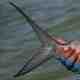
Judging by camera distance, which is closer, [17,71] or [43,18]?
[17,71]

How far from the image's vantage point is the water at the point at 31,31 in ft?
8.77

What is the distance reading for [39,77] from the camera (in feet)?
8.64

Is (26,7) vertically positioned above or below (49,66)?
above

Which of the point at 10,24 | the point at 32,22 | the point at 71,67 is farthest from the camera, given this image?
the point at 10,24

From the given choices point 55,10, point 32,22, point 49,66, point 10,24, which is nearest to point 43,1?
point 55,10

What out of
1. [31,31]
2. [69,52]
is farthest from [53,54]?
[31,31]

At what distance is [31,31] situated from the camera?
2990 millimetres

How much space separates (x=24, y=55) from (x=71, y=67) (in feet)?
1.47

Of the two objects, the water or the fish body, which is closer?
the fish body

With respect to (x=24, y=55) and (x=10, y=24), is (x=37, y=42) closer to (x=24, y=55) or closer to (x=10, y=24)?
(x=24, y=55)

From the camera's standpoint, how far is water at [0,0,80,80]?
8.77ft

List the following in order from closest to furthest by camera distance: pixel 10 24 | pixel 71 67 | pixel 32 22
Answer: pixel 71 67 < pixel 32 22 < pixel 10 24

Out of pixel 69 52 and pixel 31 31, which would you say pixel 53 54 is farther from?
pixel 31 31

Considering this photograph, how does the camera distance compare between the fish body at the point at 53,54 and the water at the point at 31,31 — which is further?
the water at the point at 31,31
